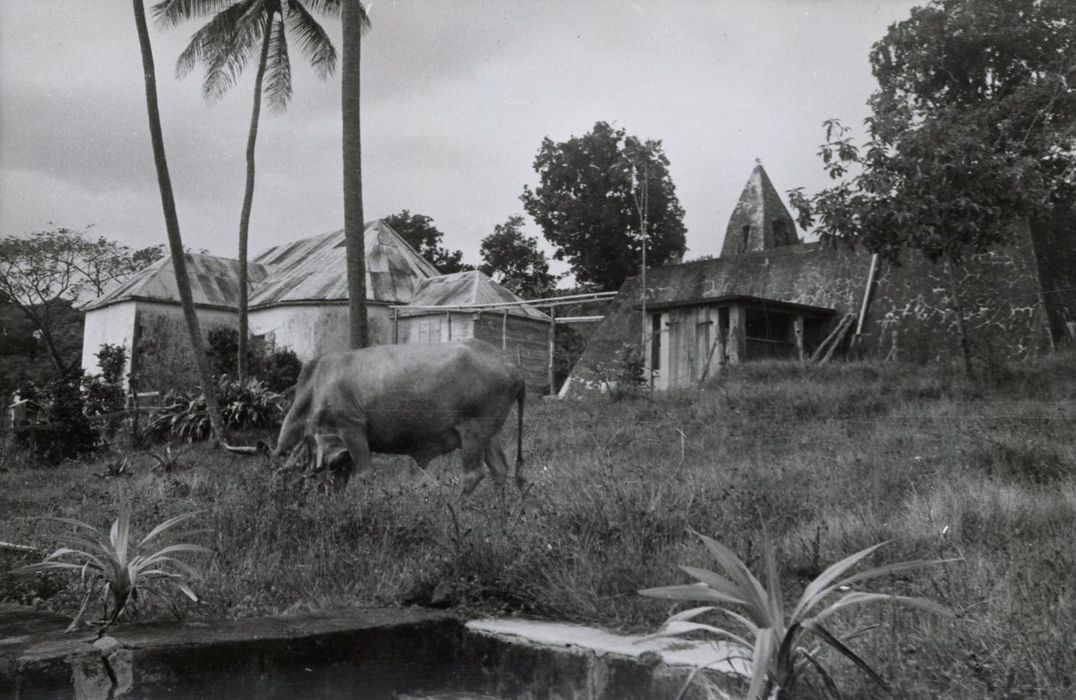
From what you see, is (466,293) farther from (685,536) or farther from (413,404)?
(685,536)

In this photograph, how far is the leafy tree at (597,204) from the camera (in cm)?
2953

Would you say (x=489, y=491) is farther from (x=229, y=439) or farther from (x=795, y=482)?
(x=229, y=439)

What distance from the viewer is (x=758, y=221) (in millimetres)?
29328

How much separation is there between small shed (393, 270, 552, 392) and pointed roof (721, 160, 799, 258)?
7.19 metres

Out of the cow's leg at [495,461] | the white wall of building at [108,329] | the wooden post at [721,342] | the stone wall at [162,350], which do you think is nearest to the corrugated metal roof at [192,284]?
the white wall of building at [108,329]

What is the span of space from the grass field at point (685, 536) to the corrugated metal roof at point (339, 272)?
56.1 ft

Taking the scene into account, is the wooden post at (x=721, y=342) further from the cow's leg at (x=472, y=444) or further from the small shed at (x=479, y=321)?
the cow's leg at (x=472, y=444)

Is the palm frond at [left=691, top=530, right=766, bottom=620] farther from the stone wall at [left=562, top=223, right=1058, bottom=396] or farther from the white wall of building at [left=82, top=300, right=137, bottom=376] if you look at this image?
the white wall of building at [left=82, top=300, right=137, bottom=376]

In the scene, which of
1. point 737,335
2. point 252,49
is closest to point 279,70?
point 252,49

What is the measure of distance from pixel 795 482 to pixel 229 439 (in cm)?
1281

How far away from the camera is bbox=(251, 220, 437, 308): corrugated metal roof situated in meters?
26.9

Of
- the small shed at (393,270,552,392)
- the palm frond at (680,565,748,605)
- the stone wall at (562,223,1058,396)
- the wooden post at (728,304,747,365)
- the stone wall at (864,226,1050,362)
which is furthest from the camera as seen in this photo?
the small shed at (393,270,552,392)

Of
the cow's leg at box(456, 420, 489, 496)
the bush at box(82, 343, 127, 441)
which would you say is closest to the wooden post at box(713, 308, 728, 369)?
the cow's leg at box(456, 420, 489, 496)

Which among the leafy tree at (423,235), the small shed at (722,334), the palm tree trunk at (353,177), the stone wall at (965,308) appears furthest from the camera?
the leafy tree at (423,235)
